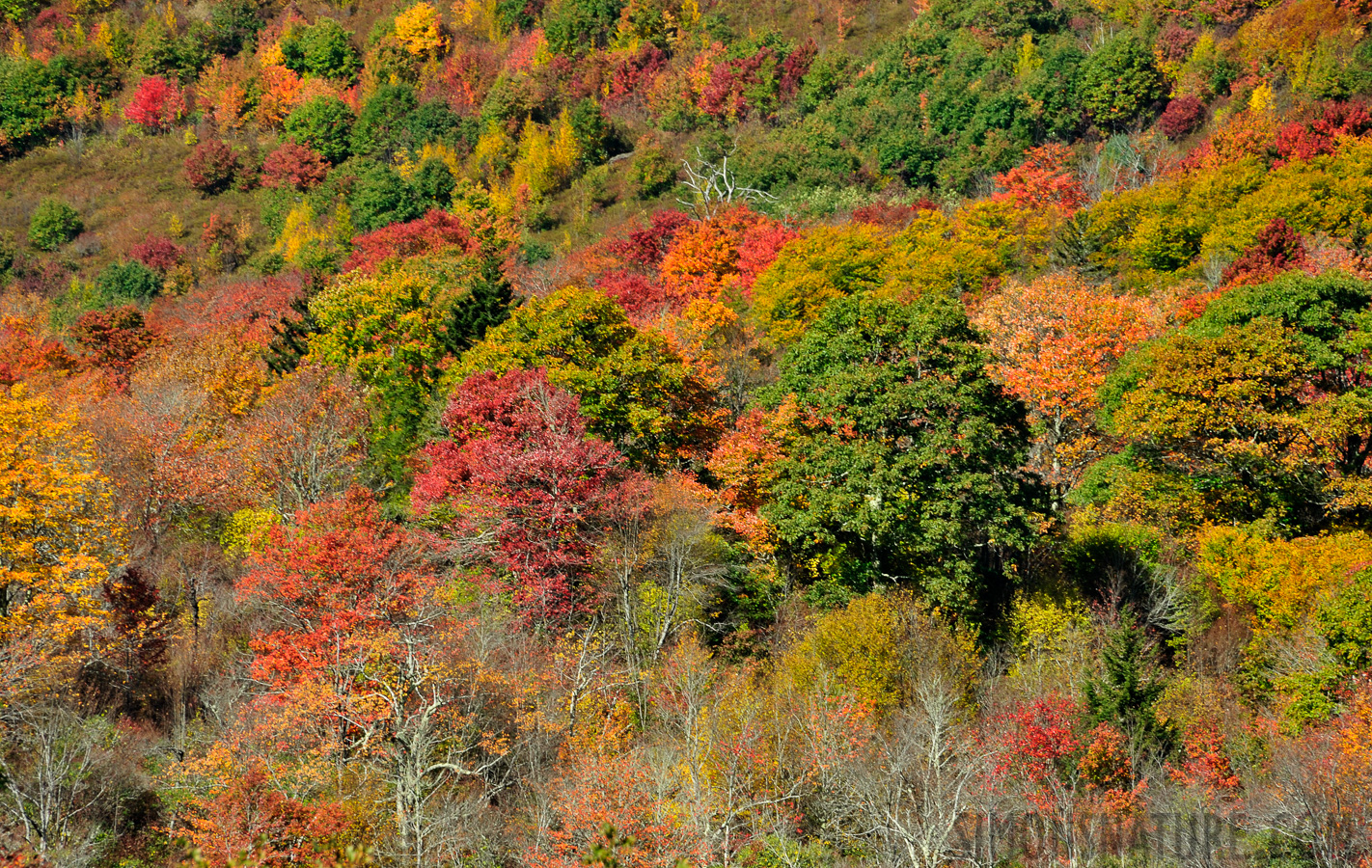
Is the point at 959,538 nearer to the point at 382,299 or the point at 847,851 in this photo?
the point at 847,851

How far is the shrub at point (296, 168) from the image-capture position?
327 feet

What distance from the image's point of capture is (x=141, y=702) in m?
28.1

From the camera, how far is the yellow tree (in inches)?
934

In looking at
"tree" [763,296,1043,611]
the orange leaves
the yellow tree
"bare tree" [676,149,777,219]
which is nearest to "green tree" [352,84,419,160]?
"bare tree" [676,149,777,219]

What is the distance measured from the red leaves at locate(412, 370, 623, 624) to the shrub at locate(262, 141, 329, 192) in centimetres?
8011

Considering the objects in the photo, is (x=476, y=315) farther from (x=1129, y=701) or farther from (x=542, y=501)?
(x=1129, y=701)

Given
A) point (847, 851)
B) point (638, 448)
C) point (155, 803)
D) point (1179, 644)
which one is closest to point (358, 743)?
point (155, 803)

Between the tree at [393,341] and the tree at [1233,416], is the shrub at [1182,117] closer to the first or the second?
the tree at [1233,416]

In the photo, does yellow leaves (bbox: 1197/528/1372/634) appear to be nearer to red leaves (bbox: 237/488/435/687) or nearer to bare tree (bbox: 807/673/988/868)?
bare tree (bbox: 807/673/988/868)

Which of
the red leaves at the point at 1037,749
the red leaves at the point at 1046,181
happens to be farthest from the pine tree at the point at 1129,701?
the red leaves at the point at 1046,181

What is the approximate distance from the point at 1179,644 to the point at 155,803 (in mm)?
27043

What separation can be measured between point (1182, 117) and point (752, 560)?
53.6 m

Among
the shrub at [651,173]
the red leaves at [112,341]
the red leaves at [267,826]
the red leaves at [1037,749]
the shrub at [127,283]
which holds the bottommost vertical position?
the shrub at [127,283]

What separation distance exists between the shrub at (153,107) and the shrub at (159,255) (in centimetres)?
3025
